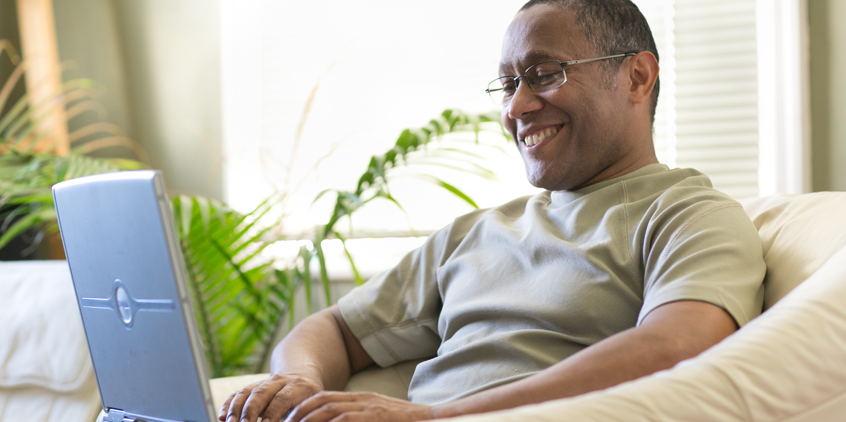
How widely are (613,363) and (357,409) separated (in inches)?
11.9

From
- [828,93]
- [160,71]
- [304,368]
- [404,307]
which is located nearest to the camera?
[304,368]

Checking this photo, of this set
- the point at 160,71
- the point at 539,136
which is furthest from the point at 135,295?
the point at 160,71

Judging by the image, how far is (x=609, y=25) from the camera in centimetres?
111

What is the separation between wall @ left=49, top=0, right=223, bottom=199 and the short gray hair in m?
1.66

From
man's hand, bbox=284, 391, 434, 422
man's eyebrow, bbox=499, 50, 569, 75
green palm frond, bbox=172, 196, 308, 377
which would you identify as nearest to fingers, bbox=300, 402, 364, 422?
man's hand, bbox=284, 391, 434, 422

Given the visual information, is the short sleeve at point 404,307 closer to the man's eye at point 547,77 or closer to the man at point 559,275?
the man at point 559,275

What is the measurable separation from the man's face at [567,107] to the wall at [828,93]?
941 mm

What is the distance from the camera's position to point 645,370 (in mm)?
701

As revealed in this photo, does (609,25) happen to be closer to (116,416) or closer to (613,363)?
(613,363)

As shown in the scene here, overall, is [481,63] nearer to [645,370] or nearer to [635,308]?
[635,308]

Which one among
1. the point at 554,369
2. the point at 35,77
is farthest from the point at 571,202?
the point at 35,77

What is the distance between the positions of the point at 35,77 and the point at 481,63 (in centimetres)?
167

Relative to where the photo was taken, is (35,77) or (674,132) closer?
(674,132)

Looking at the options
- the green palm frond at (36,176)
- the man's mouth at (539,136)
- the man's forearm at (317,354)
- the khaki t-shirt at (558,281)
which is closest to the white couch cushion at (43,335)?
the green palm frond at (36,176)
